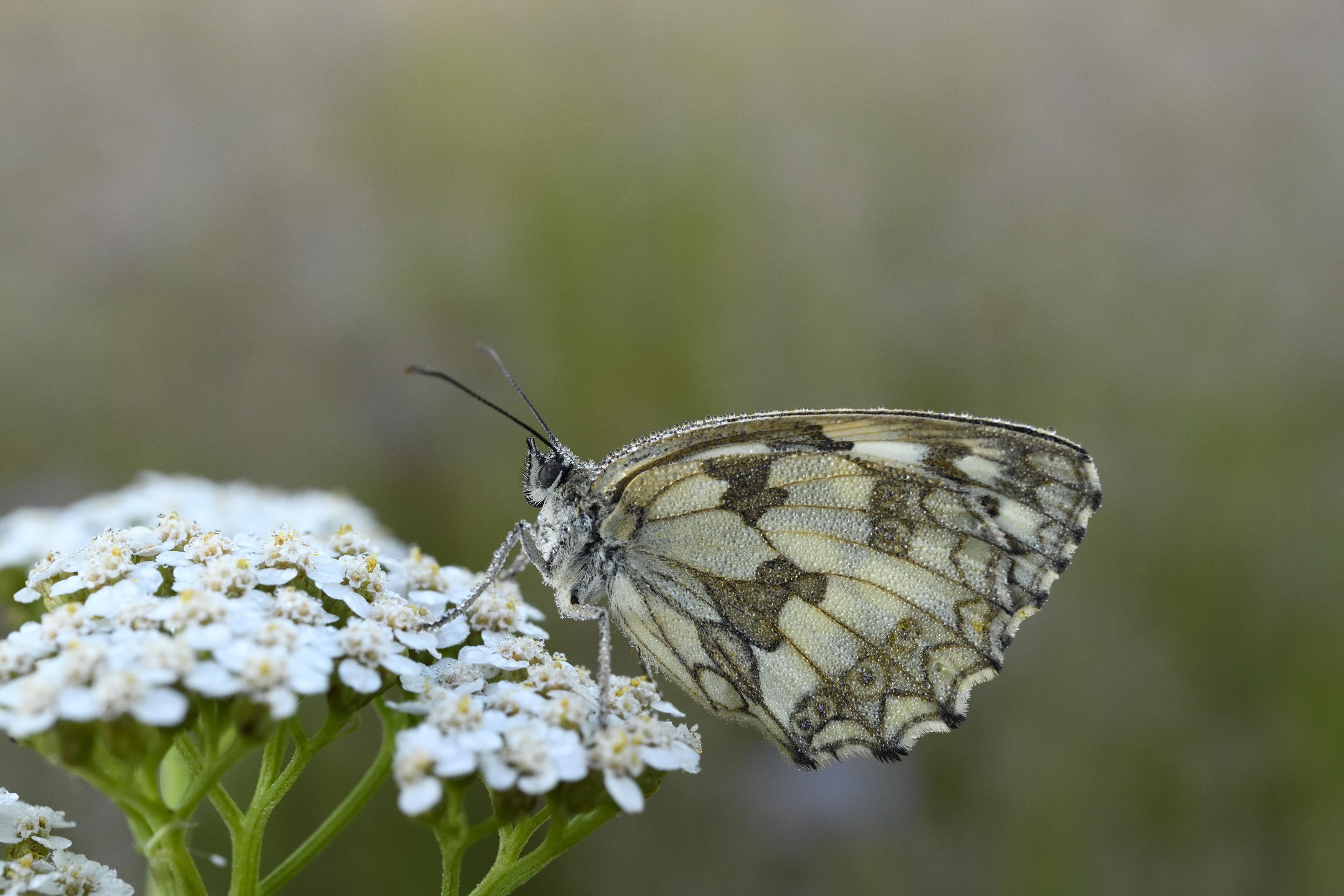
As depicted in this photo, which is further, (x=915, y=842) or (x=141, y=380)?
(x=141, y=380)

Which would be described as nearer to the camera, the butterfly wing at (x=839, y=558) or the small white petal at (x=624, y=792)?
the small white petal at (x=624, y=792)

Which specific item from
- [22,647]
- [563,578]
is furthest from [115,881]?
[563,578]

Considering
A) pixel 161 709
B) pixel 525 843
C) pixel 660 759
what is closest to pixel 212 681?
pixel 161 709

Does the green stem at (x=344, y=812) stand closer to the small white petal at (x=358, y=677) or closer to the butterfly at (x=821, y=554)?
the small white petal at (x=358, y=677)

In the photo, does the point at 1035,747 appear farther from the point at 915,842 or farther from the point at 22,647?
the point at 22,647

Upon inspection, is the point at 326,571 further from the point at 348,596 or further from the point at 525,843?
the point at 525,843

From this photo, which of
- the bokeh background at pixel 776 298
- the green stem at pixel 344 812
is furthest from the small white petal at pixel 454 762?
the bokeh background at pixel 776 298

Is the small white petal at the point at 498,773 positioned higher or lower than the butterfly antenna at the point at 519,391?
lower
